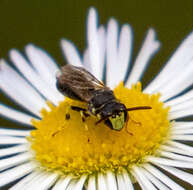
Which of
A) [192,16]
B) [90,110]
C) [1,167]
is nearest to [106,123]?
[90,110]

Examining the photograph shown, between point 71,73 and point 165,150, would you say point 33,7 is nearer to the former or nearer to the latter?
point 71,73

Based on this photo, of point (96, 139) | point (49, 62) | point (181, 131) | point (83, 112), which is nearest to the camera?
point (96, 139)

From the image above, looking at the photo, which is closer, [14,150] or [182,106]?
[182,106]

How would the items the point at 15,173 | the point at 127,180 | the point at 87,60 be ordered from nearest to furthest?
the point at 127,180 → the point at 15,173 → the point at 87,60

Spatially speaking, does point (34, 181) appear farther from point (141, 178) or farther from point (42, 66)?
point (42, 66)

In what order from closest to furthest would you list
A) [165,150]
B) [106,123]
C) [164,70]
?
[106,123] → [165,150] → [164,70]

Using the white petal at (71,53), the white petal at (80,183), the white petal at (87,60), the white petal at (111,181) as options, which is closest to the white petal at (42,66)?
the white petal at (71,53)

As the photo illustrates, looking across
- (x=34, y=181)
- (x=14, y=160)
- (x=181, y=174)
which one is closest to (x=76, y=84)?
(x=34, y=181)

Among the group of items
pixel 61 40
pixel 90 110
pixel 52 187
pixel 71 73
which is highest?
pixel 61 40
